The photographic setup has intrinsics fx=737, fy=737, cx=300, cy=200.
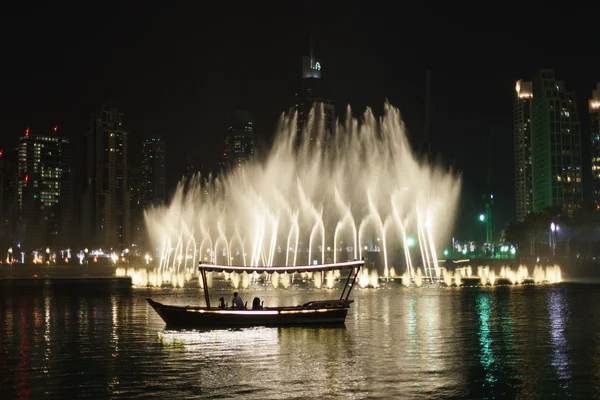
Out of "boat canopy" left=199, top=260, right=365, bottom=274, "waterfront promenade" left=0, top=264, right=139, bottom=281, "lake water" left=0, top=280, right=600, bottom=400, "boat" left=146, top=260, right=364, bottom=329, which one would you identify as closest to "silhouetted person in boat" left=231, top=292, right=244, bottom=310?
"boat" left=146, top=260, right=364, bottom=329

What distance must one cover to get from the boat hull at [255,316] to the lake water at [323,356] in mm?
839

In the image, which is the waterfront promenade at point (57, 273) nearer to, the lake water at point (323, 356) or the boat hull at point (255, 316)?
the lake water at point (323, 356)

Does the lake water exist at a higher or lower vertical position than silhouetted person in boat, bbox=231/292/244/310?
lower

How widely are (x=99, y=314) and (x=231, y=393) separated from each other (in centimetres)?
2792

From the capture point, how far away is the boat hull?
36312 millimetres

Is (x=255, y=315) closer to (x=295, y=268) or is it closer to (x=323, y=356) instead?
(x=295, y=268)

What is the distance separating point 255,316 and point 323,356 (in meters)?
9.61

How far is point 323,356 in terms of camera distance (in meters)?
27.3

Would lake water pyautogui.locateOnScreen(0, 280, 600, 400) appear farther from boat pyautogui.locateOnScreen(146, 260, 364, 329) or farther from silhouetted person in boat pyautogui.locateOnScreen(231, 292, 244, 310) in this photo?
silhouetted person in boat pyautogui.locateOnScreen(231, 292, 244, 310)

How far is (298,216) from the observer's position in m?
92.8

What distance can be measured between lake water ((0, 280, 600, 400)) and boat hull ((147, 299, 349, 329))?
2.75 ft

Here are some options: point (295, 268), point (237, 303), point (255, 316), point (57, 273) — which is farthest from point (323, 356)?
point (57, 273)


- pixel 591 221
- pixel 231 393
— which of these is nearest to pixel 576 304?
pixel 231 393

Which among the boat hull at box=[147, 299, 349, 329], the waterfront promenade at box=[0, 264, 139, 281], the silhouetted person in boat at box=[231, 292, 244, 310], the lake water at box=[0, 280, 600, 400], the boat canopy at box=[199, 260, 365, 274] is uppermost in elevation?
the boat canopy at box=[199, 260, 365, 274]
